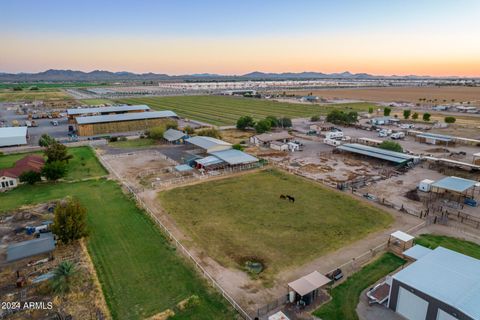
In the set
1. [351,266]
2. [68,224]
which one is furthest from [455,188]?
[68,224]

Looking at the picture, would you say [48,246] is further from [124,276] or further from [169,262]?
[169,262]

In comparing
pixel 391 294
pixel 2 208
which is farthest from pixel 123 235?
pixel 391 294

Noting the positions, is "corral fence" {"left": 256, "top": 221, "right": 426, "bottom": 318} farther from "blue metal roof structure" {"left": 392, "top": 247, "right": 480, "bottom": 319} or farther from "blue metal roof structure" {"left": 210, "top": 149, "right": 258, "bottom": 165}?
"blue metal roof structure" {"left": 210, "top": 149, "right": 258, "bottom": 165}

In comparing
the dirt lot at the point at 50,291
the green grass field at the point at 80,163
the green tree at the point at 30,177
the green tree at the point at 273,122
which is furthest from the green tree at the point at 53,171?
the green tree at the point at 273,122

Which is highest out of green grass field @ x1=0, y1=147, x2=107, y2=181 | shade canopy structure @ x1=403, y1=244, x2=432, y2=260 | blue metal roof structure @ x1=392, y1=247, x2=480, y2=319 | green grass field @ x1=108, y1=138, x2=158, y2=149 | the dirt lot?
blue metal roof structure @ x1=392, y1=247, x2=480, y2=319

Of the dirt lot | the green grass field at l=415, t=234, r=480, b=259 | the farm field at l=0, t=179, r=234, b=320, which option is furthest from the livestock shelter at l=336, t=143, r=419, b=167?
the dirt lot

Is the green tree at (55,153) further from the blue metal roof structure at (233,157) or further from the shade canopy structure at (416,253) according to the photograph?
the shade canopy structure at (416,253)
